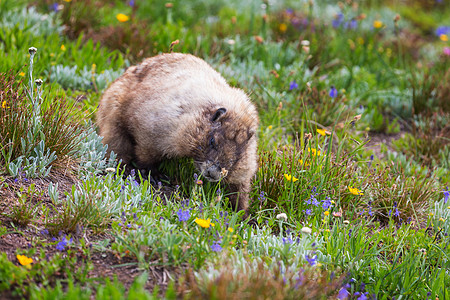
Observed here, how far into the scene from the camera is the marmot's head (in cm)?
462

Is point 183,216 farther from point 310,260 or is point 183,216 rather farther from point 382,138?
point 382,138

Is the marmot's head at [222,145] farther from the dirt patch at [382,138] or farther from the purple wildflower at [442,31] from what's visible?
the purple wildflower at [442,31]

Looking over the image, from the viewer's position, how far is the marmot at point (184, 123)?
477 centimetres

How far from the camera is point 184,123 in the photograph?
4.83 m

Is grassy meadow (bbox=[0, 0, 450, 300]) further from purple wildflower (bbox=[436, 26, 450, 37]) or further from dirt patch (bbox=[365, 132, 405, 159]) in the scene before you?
purple wildflower (bbox=[436, 26, 450, 37])


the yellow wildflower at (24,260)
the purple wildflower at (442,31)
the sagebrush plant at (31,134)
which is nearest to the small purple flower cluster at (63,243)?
the yellow wildflower at (24,260)

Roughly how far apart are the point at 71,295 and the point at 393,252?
119 inches

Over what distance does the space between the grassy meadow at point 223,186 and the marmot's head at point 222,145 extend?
24 centimetres

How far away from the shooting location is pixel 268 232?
4.28 m

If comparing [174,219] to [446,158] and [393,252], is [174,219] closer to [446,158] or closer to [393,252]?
[393,252]

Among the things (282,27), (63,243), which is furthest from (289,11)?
(63,243)

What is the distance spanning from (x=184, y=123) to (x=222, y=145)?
17.6 inches

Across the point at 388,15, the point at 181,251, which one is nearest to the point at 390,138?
the point at 181,251

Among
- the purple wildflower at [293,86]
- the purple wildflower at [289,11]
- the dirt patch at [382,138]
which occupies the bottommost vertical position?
the dirt patch at [382,138]
